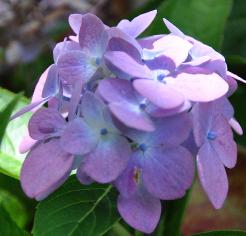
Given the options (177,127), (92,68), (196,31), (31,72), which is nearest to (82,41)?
(92,68)

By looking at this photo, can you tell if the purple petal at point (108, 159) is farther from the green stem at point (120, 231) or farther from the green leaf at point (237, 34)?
the green leaf at point (237, 34)

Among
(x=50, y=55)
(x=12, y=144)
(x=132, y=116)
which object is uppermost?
(x=132, y=116)

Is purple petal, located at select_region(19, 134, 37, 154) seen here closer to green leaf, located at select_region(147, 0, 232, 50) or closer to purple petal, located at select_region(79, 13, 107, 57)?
purple petal, located at select_region(79, 13, 107, 57)

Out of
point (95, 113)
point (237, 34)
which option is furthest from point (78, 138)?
point (237, 34)

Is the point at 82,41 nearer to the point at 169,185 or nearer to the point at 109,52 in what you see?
the point at 109,52

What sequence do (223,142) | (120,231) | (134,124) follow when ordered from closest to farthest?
(134,124)
(223,142)
(120,231)

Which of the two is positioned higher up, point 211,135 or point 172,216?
point 211,135

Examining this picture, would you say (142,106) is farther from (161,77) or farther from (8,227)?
(8,227)

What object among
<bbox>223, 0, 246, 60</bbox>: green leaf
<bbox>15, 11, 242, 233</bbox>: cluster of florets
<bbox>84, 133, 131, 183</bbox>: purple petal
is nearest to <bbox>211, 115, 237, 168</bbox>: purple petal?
<bbox>15, 11, 242, 233</bbox>: cluster of florets
